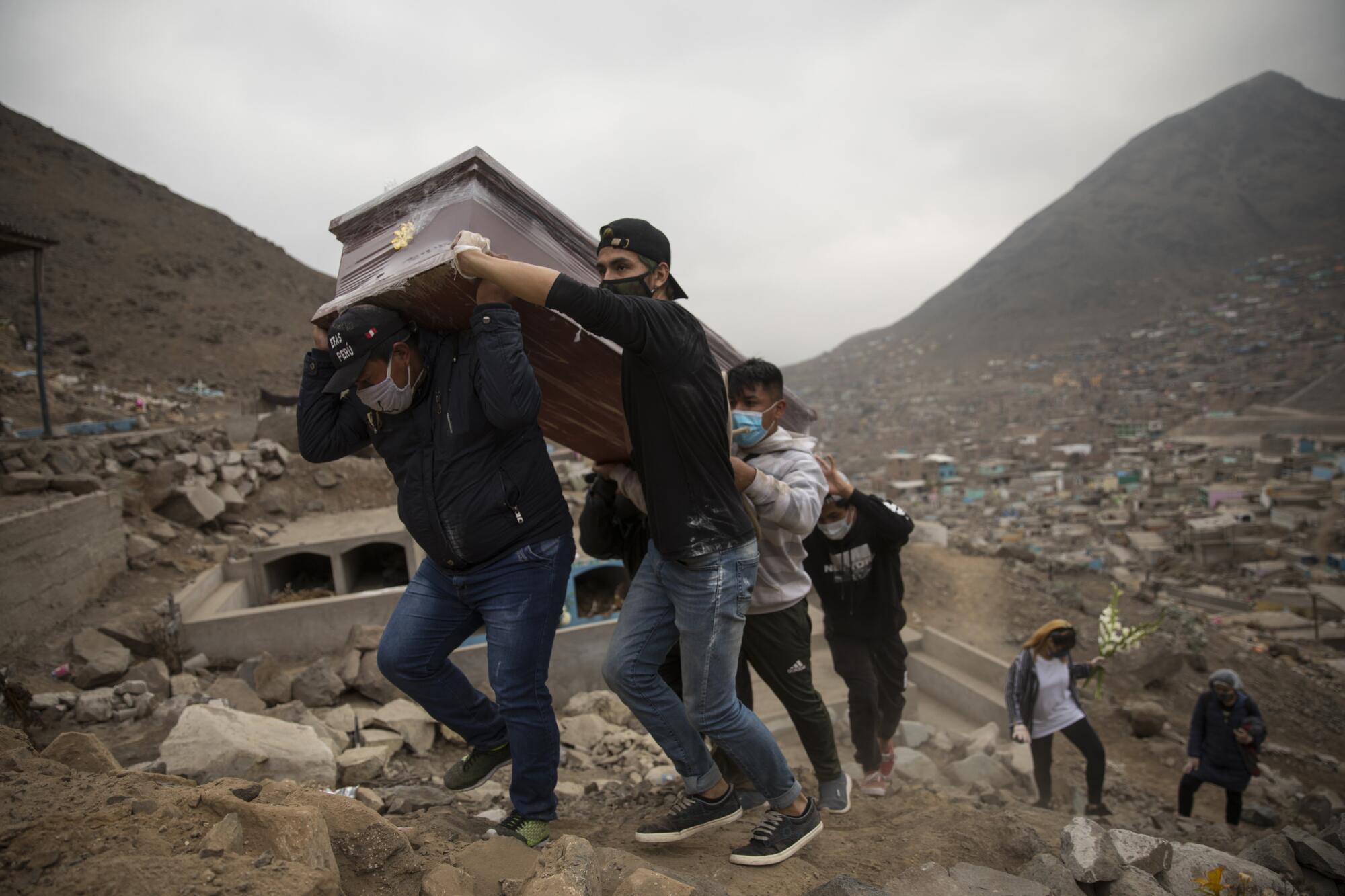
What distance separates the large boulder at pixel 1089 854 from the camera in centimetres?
236

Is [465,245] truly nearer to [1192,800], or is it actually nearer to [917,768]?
[917,768]

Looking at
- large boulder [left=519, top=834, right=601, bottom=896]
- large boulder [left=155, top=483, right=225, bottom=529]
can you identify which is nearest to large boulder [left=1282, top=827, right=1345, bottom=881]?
large boulder [left=519, top=834, right=601, bottom=896]

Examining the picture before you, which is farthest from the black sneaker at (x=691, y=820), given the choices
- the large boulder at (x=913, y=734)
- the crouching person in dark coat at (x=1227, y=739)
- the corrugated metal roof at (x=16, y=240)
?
the corrugated metal roof at (x=16, y=240)

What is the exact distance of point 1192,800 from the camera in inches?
208

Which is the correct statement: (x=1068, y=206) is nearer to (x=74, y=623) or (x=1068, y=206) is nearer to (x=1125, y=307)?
(x=1125, y=307)

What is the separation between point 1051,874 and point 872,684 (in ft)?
5.94

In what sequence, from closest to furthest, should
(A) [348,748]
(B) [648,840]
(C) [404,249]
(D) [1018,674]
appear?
1. (C) [404,249]
2. (B) [648,840]
3. (A) [348,748]
4. (D) [1018,674]

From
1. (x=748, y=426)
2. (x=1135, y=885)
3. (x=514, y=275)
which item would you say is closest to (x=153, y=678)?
(x=748, y=426)

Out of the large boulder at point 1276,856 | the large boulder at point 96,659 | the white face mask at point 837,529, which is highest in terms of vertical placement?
the white face mask at point 837,529

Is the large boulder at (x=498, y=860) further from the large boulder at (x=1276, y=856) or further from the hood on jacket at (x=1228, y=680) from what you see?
the hood on jacket at (x=1228, y=680)

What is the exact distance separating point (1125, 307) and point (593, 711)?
271 ft

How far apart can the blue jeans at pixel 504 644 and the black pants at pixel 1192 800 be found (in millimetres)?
5389

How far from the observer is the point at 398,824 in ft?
8.29

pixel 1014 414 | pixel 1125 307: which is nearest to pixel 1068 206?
pixel 1125 307
